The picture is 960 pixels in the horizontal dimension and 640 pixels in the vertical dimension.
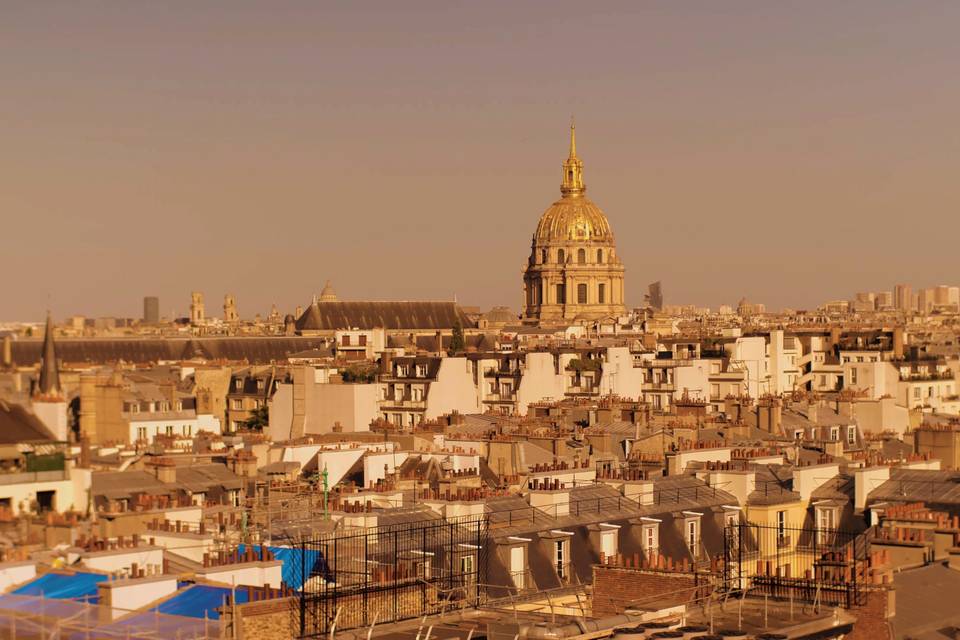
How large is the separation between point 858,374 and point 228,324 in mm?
112863

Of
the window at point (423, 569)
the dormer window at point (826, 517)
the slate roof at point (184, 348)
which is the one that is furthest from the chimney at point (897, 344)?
the window at point (423, 569)

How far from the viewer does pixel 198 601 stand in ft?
66.3

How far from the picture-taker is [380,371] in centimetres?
7988

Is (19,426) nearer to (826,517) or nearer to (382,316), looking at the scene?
(826,517)

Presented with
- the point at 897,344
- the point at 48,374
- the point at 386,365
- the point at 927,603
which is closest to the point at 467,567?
the point at 927,603

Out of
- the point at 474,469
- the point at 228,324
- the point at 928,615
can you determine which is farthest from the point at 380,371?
the point at 228,324

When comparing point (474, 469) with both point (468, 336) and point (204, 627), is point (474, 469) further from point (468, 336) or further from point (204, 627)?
point (468, 336)

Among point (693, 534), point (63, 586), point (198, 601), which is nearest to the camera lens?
point (198, 601)

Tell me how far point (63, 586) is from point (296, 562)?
3.88m

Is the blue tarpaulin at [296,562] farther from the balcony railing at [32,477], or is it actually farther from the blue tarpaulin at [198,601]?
the balcony railing at [32,477]

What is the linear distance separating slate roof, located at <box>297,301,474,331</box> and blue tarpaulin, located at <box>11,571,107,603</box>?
134072 mm

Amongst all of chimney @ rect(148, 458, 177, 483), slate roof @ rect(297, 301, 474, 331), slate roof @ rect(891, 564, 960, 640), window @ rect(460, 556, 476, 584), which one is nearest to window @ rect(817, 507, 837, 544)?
slate roof @ rect(891, 564, 960, 640)

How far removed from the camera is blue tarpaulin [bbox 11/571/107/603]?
21219 millimetres

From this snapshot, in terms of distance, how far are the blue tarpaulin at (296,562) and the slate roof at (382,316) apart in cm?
13106
